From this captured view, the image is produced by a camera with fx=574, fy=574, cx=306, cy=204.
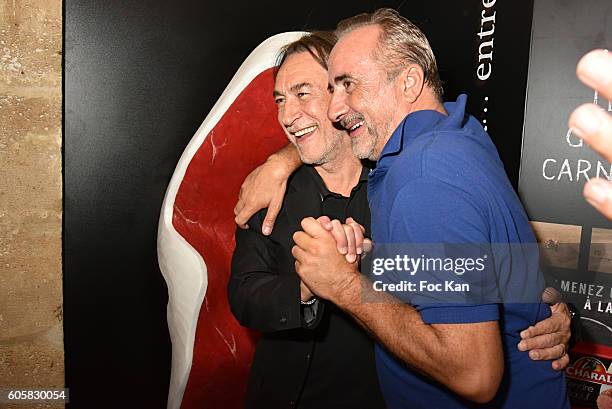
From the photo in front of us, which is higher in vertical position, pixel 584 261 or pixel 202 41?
pixel 202 41

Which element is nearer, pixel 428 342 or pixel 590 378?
pixel 428 342

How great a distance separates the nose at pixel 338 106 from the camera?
1441 mm

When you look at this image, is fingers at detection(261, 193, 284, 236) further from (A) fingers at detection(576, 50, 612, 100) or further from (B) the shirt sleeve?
(A) fingers at detection(576, 50, 612, 100)

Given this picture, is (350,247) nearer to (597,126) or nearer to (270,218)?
(270,218)

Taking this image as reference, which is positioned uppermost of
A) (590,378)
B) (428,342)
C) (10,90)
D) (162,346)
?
(10,90)

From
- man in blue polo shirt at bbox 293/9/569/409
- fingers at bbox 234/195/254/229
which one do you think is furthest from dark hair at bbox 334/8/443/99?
fingers at bbox 234/195/254/229

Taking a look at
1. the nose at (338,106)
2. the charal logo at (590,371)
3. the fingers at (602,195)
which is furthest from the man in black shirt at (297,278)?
the fingers at (602,195)

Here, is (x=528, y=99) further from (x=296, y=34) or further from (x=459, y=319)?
(x=459, y=319)

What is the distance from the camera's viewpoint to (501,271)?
1058 mm

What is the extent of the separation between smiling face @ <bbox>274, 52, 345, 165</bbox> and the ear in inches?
15.6

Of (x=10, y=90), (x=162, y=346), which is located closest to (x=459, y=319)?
(x=162, y=346)

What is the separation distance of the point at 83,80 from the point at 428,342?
3.84ft

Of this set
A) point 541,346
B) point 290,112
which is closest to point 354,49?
point 290,112

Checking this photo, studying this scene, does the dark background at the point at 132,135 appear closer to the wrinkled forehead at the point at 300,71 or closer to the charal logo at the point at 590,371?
the wrinkled forehead at the point at 300,71
